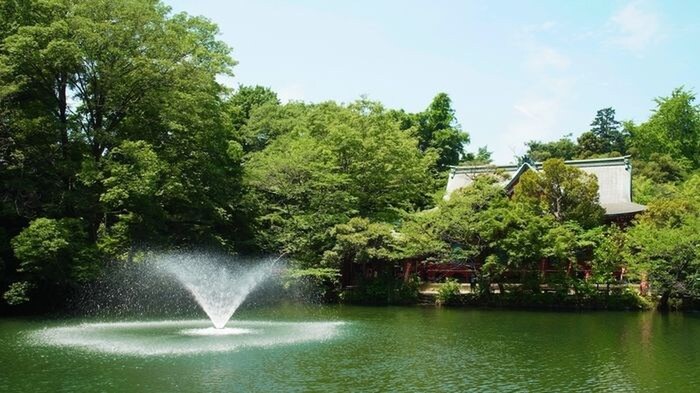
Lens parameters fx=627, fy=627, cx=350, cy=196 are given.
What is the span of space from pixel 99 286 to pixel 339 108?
1640cm

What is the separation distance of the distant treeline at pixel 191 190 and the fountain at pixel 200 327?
3.00 feet

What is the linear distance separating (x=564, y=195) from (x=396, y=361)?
14724mm

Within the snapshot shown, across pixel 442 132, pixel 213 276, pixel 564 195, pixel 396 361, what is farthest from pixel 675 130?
pixel 396 361

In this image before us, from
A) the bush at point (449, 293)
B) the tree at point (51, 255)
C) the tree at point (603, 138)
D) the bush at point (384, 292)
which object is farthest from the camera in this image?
the tree at point (603, 138)

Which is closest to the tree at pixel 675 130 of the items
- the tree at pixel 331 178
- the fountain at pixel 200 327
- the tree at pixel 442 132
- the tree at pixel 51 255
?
the tree at pixel 442 132

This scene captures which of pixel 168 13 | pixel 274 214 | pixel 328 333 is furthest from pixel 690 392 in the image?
pixel 168 13

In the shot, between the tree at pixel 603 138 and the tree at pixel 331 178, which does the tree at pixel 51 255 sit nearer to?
the tree at pixel 331 178

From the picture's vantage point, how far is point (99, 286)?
23.6 m

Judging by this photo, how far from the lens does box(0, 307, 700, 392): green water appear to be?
10836mm

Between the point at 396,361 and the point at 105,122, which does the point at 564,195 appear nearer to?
the point at 396,361

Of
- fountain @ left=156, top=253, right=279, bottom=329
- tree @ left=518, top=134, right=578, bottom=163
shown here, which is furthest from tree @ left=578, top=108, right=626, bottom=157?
fountain @ left=156, top=253, right=279, bottom=329

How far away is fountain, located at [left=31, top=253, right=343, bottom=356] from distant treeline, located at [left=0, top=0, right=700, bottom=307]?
0.92 metres

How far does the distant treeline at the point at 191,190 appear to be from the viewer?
22.0 m

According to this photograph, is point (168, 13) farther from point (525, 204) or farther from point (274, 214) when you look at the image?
point (525, 204)
